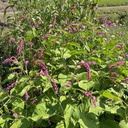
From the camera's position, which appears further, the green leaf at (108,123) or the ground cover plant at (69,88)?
the green leaf at (108,123)

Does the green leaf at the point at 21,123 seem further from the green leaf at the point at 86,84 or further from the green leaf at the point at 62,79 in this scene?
the green leaf at the point at 86,84

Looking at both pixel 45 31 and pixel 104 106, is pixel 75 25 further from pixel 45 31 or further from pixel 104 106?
pixel 104 106

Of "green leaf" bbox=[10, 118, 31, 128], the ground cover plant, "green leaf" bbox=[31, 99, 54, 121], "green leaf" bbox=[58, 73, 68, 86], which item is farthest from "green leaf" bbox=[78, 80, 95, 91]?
"green leaf" bbox=[10, 118, 31, 128]

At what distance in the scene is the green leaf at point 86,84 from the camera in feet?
9.00

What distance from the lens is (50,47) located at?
3717 millimetres

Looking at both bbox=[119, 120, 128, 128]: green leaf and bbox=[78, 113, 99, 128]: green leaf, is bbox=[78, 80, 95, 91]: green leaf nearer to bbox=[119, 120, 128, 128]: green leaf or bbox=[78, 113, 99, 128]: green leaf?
bbox=[78, 113, 99, 128]: green leaf

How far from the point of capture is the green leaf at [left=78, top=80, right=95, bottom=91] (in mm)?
2744

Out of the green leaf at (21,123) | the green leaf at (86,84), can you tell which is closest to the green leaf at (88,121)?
the green leaf at (86,84)

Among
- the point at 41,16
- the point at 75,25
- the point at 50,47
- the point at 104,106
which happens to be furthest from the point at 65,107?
the point at 41,16

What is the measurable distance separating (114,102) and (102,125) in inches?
10.0

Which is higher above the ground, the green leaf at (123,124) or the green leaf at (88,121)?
the green leaf at (88,121)

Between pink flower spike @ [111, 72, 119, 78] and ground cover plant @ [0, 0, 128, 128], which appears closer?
ground cover plant @ [0, 0, 128, 128]

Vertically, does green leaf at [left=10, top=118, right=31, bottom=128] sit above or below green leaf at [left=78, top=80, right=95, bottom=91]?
below

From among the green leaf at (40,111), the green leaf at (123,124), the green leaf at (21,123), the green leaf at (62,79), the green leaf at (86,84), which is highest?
the green leaf at (86,84)
